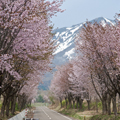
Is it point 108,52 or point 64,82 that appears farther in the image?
point 64,82

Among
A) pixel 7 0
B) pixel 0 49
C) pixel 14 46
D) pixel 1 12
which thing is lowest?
pixel 0 49

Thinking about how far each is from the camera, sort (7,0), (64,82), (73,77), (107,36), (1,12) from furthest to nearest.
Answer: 1. (64,82)
2. (73,77)
3. (107,36)
4. (7,0)
5. (1,12)

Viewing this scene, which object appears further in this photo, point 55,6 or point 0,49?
point 55,6

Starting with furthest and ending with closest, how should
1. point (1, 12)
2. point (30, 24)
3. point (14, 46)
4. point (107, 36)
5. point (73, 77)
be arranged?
point (73, 77)
point (107, 36)
point (14, 46)
point (30, 24)
point (1, 12)

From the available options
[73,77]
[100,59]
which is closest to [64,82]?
[73,77]

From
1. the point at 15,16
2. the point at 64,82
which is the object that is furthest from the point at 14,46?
the point at 64,82

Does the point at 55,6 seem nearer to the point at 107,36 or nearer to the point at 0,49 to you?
the point at 0,49

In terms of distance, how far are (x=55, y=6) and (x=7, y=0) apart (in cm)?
236

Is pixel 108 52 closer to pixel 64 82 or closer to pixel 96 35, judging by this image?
pixel 96 35

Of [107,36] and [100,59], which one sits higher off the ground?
[107,36]

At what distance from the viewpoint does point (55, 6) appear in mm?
8867

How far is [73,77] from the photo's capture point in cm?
3622

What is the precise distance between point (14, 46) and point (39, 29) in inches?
62.5

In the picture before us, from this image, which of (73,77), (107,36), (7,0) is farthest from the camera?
(73,77)
